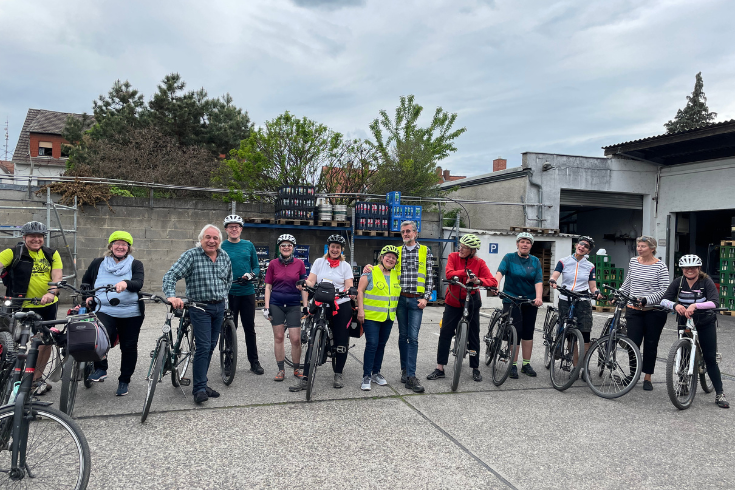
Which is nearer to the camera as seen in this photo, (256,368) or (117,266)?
(117,266)

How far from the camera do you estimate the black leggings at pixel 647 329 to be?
5.73 metres

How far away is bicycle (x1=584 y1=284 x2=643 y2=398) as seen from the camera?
539cm

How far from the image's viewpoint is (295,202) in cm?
1259

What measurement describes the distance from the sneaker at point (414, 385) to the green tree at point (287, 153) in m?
11.1

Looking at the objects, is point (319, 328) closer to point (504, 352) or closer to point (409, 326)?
point (409, 326)

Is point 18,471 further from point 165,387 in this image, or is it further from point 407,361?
point 407,361

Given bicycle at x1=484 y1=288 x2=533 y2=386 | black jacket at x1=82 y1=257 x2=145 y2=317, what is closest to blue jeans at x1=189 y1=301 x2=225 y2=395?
black jacket at x1=82 y1=257 x2=145 y2=317

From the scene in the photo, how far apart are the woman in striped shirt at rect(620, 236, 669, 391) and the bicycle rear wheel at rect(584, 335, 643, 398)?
0.39 metres

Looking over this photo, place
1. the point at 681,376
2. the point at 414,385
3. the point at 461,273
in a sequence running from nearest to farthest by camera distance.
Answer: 1. the point at 681,376
2. the point at 414,385
3. the point at 461,273

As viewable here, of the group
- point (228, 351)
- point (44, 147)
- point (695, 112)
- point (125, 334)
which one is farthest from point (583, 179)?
point (44, 147)

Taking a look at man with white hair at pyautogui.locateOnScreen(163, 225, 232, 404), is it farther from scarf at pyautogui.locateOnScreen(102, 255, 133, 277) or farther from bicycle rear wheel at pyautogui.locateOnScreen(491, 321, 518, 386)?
bicycle rear wheel at pyautogui.locateOnScreen(491, 321, 518, 386)

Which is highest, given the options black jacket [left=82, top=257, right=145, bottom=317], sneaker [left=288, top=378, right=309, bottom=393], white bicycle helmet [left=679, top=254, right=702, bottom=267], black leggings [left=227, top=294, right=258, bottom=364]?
white bicycle helmet [left=679, top=254, right=702, bottom=267]

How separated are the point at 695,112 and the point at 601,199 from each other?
30.4m

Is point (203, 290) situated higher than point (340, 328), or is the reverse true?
point (203, 290)
